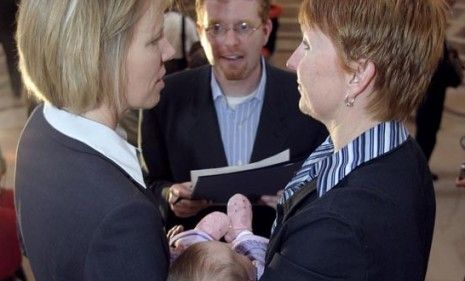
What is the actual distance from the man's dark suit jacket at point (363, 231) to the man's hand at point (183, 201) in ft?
2.52

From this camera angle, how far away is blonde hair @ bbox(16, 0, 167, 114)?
125cm


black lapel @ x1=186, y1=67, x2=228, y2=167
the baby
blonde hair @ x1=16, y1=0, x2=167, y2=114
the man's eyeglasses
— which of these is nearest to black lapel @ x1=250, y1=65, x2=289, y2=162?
black lapel @ x1=186, y1=67, x2=228, y2=167

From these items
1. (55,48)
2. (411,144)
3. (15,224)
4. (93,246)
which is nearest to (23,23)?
(55,48)

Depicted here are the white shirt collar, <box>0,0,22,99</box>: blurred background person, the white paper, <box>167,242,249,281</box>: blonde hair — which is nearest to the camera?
the white shirt collar

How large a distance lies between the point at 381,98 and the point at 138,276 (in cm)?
58

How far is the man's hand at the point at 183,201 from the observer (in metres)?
2.09

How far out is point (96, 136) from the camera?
51.1 inches

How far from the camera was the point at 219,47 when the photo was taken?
2.29 meters

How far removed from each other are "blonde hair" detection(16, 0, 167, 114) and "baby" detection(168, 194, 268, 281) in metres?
0.39

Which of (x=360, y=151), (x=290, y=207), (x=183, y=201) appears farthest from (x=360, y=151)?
(x=183, y=201)

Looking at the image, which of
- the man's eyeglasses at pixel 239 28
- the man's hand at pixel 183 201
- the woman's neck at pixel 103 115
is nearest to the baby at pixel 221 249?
the man's hand at pixel 183 201

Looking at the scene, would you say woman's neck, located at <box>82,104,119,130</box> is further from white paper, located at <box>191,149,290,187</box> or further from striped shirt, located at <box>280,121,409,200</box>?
white paper, located at <box>191,149,290,187</box>

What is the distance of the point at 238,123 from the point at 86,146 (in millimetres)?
1067

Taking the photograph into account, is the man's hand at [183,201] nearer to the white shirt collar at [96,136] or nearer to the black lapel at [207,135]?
the black lapel at [207,135]
